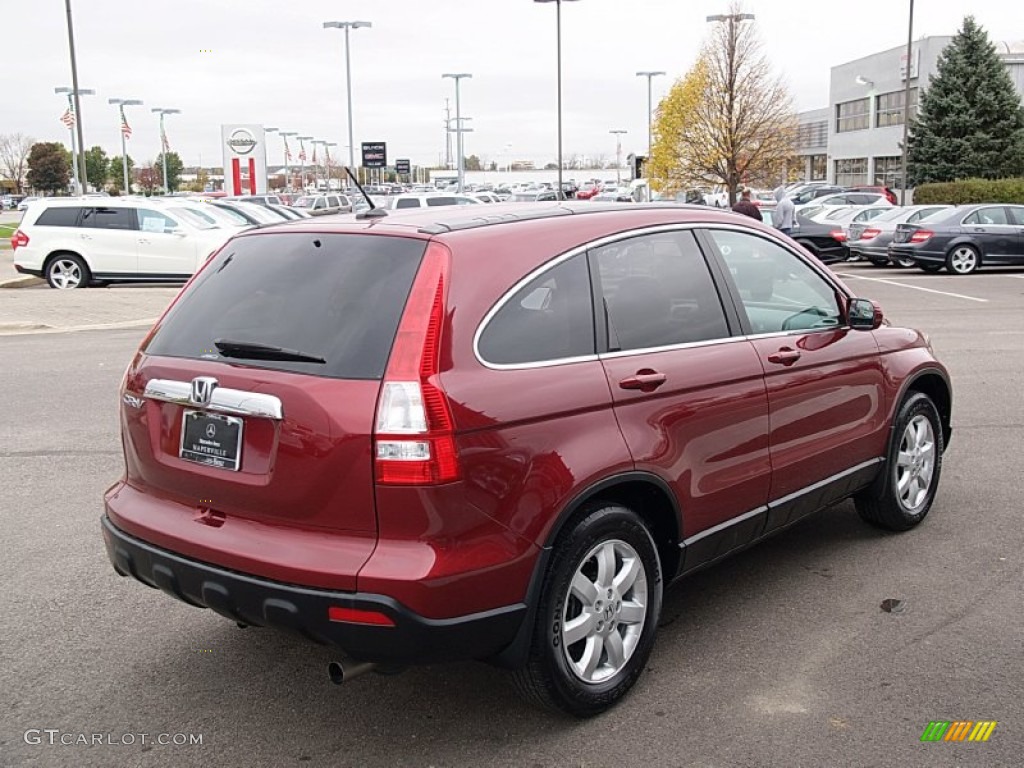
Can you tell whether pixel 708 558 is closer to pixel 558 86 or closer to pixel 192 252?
pixel 192 252

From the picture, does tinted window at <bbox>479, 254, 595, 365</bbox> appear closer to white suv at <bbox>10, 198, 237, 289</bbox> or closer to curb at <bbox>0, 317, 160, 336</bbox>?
curb at <bbox>0, 317, 160, 336</bbox>

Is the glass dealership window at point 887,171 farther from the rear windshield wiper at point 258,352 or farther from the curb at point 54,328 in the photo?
the rear windshield wiper at point 258,352

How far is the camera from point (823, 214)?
28156 millimetres

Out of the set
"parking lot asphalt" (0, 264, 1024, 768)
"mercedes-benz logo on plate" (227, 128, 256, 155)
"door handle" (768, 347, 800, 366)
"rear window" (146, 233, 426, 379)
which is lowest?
"parking lot asphalt" (0, 264, 1024, 768)

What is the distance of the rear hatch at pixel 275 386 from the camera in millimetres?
3270

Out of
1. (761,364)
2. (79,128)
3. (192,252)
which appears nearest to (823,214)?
(192,252)

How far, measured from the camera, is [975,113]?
4262 centimetres

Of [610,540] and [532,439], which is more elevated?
[532,439]

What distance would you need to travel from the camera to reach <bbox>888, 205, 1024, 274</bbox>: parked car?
71.9ft

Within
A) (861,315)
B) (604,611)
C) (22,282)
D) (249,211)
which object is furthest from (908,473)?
(249,211)

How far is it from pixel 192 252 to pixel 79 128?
645 inches

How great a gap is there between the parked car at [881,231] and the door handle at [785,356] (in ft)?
63.6
